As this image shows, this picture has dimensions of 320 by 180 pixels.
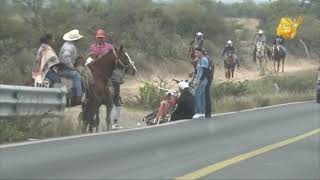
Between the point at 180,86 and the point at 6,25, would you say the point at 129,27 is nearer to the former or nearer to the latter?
the point at 6,25

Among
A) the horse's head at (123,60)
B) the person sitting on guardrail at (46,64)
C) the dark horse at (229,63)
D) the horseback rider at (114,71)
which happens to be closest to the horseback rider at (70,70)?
the person sitting on guardrail at (46,64)

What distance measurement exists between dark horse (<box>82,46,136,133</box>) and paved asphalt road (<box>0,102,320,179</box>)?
49.4 inches

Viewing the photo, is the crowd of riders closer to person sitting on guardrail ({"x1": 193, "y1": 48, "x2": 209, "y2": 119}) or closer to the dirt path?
person sitting on guardrail ({"x1": 193, "y1": 48, "x2": 209, "y2": 119})

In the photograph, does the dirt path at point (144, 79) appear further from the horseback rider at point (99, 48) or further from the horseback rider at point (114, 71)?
the horseback rider at point (99, 48)

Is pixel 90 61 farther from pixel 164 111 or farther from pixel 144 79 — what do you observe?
pixel 144 79

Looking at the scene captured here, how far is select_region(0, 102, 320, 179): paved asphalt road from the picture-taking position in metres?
9.98

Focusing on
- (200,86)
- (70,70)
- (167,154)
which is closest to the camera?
(167,154)

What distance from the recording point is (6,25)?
3525 cm

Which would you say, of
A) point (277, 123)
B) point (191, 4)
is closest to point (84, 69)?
point (277, 123)

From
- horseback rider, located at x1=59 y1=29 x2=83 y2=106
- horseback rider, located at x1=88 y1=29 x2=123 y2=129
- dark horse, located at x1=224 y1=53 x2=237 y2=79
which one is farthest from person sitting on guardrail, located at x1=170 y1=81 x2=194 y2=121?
dark horse, located at x1=224 y1=53 x2=237 y2=79

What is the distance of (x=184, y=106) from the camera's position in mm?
19141

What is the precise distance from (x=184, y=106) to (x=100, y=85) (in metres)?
3.68

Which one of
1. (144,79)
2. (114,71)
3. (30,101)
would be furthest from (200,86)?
(144,79)

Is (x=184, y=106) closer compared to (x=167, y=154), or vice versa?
(x=167, y=154)
